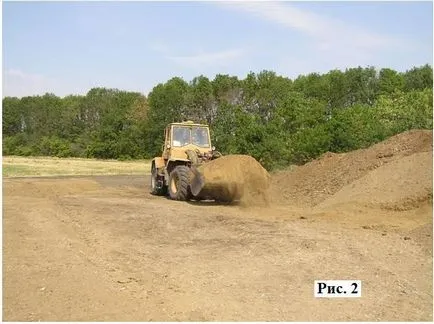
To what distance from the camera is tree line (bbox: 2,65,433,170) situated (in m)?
42.5

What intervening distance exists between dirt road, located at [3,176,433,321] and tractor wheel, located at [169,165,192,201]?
3039 mm

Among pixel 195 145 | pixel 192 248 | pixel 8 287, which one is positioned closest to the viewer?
pixel 8 287

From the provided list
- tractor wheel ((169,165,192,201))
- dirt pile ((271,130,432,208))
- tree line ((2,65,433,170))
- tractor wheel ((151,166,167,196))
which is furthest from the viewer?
tree line ((2,65,433,170))

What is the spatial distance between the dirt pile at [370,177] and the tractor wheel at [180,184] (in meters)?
2.46

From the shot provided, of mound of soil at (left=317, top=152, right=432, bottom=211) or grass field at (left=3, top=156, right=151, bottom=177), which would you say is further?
grass field at (left=3, top=156, right=151, bottom=177)

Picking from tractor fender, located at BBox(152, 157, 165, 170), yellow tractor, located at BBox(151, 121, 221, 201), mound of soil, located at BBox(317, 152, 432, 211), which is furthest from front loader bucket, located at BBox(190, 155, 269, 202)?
tractor fender, located at BBox(152, 157, 165, 170)

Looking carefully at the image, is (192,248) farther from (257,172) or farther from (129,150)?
(129,150)

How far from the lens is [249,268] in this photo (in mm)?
6973

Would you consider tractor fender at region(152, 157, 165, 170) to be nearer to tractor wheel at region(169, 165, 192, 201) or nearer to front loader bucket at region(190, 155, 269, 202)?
tractor wheel at region(169, 165, 192, 201)

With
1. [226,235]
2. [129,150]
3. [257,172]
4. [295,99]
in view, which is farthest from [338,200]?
[129,150]

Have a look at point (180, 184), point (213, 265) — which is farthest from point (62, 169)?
point (213, 265)

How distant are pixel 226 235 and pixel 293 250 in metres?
1.73

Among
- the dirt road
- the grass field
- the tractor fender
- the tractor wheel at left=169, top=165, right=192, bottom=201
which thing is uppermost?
the tractor fender

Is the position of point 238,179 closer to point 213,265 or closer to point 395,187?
point 395,187
